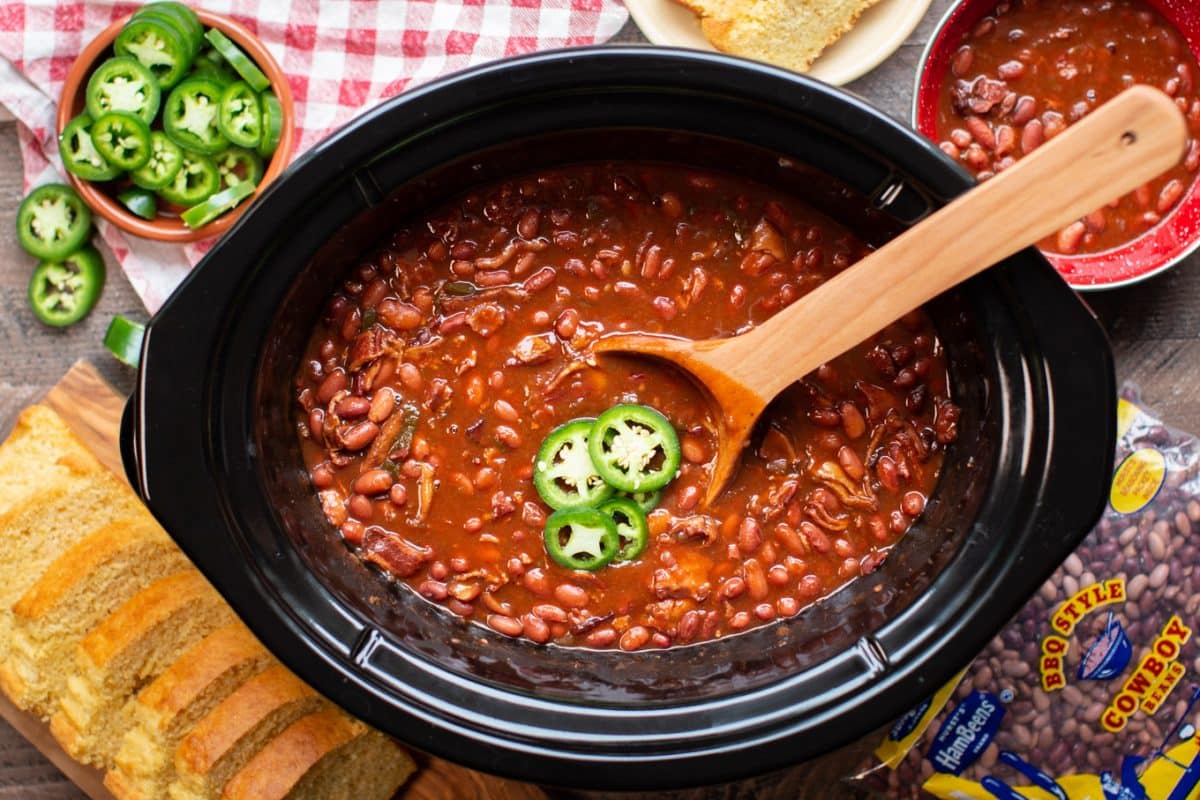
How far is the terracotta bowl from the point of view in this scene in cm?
324

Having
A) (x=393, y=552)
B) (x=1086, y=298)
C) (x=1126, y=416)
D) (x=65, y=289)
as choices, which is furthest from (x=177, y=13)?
(x=1126, y=416)

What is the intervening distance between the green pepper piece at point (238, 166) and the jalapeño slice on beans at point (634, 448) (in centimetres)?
131

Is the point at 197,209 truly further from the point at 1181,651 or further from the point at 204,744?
the point at 1181,651

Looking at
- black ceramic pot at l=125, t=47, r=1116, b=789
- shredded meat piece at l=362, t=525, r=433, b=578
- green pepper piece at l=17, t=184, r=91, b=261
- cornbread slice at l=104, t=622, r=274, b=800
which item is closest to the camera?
black ceramic pot at l=125, t=47, r=1116, b=789

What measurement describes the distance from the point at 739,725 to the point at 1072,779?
1162mm

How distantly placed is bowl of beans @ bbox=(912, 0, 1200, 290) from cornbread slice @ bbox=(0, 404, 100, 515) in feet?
7.97

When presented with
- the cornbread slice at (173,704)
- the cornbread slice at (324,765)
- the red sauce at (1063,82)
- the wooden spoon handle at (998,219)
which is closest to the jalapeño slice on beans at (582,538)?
the wooden spoon handle at (998,219)

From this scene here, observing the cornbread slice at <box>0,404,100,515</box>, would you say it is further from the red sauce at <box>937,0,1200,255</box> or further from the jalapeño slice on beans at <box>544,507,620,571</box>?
the red sauce at <box>937,0,1200,255</box>

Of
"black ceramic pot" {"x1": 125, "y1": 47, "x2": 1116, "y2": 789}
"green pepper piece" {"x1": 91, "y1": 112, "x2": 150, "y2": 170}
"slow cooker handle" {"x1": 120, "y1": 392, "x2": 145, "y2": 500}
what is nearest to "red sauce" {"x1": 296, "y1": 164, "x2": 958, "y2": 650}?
"black ceramic pot" {"x1": 125, "y1": 47, "x2": 1116, "y2": 789}

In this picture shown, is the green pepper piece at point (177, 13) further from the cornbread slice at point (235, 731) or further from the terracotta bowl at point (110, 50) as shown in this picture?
the cornbread slice at point (235, 731)

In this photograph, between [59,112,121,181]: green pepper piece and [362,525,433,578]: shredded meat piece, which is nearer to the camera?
[362,525,433,578]: shredded meat piece

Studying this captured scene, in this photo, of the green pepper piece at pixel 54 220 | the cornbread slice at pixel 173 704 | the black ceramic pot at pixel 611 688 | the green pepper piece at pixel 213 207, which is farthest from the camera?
the green pepper piece at pixel 54 220

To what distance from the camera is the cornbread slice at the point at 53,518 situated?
311 cm

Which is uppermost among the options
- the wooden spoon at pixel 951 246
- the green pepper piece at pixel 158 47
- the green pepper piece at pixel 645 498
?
the wooden spoon at pixel 951 246
